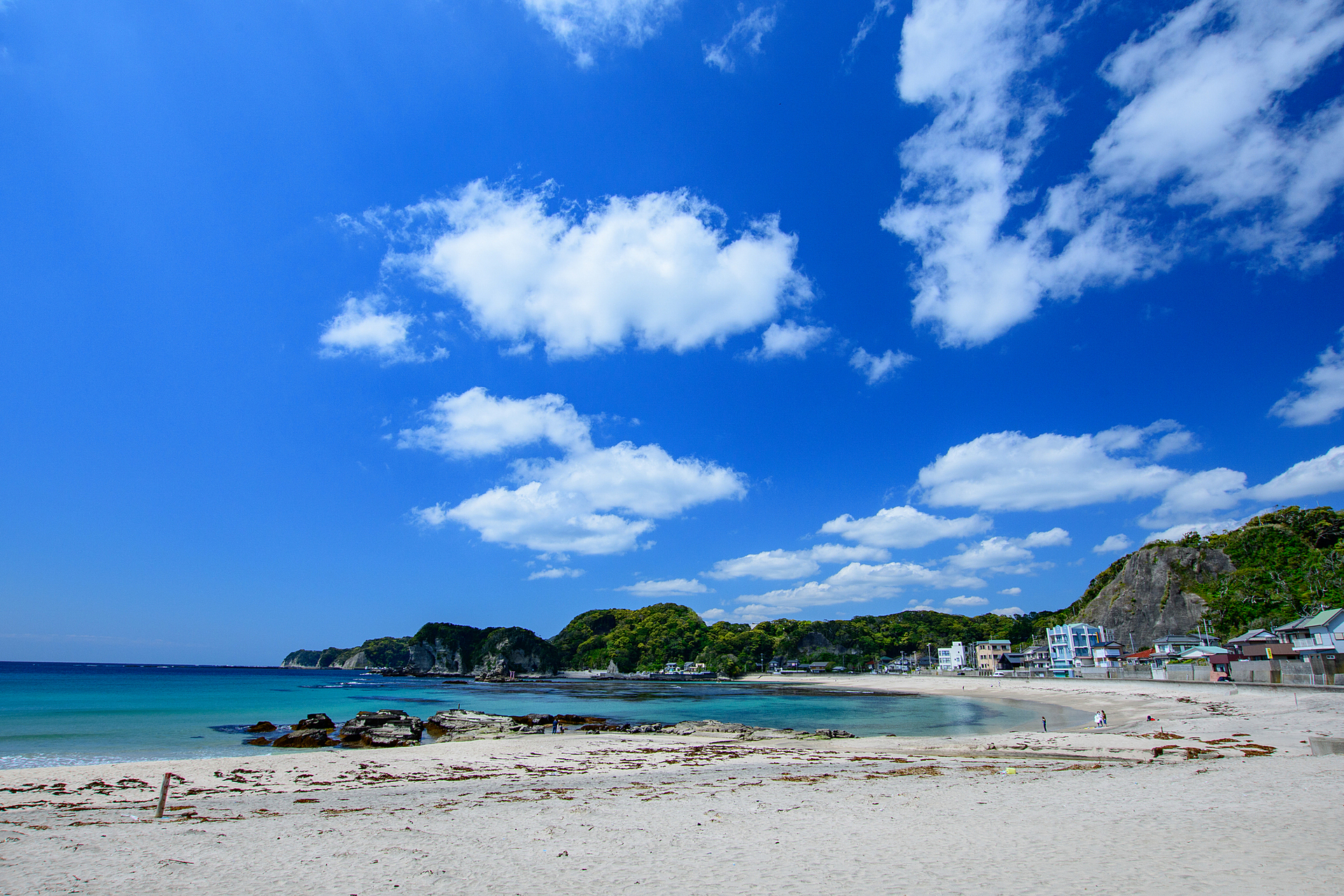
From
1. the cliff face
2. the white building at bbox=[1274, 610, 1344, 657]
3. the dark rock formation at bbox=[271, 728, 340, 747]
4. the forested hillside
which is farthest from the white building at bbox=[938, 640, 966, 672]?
the dark rock formation at bbox=[271, 728, 340, 747]

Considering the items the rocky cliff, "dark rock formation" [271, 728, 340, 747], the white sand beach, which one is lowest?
the rocky cliff

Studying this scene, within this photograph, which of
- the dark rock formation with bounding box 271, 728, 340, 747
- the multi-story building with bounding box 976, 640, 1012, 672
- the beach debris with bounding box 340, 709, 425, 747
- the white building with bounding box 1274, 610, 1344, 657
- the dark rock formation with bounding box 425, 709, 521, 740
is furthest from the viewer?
the multi-story building with bounding box 976, 640, 1012, 672

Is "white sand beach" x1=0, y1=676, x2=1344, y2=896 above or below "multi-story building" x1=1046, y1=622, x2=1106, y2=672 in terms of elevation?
above

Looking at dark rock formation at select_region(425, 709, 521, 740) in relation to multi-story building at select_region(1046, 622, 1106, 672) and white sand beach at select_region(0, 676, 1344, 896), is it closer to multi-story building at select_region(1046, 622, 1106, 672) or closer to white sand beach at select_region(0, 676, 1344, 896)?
white sand beach at select_region(0, 676, 1344, 896)

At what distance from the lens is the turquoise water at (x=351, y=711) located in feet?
104

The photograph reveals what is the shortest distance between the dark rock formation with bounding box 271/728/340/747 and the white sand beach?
6.88 m

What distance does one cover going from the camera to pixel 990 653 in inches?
4577

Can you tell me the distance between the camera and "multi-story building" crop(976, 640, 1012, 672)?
115m

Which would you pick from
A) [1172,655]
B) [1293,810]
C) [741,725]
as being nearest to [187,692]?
[741,725]

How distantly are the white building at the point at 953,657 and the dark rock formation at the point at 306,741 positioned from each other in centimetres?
12009

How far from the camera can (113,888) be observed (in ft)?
30.3

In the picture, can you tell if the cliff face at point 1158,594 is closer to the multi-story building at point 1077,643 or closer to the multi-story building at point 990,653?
the multi-story building at point 1077,643

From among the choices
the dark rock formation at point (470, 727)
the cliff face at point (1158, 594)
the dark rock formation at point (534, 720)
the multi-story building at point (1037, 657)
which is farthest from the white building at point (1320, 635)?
the dark rock formation at point (470, 727)

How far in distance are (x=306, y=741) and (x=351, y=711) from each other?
1073 inches
